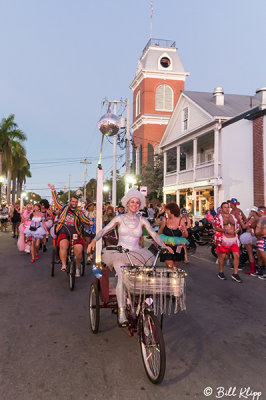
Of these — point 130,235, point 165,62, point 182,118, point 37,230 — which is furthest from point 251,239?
point 165,62

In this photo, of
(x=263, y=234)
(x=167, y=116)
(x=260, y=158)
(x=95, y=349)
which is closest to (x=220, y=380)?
(x=95, y=349)

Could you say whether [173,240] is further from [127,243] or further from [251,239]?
[127,243]

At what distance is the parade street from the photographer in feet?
10.3

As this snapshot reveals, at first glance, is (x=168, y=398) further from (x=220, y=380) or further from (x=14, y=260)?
(x=14, y=260)

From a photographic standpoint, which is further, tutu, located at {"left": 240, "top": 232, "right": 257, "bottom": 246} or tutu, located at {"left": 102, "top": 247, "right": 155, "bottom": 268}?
tutu, located at {"left": 240, "top": 232, "right": 257, "bottom": 246}

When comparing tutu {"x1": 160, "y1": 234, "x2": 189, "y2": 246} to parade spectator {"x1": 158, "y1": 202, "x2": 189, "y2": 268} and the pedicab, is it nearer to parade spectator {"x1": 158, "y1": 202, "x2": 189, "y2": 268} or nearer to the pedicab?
parade spectator {"x1": 158, "y1": 202, "x2": 189, "y2": 268}

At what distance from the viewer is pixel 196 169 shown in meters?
23.9

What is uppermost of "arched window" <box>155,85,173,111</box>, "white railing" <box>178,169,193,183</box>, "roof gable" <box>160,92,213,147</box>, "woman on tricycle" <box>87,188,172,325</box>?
"arched window" <box>155,85,173,111</box>

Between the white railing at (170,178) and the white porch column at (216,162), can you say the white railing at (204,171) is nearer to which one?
the white porch column at (216,162)

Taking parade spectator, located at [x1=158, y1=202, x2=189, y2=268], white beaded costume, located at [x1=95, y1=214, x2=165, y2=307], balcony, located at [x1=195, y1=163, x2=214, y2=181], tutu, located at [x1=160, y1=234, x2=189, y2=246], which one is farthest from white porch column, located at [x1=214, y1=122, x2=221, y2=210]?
white beaded costume, located at [x1=95, y1=214, x2=165, y2=307]

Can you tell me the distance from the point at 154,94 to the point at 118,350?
123 ft

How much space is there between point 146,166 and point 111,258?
31091 mm

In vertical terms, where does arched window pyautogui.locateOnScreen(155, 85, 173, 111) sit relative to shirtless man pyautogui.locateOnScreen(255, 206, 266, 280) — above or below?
above

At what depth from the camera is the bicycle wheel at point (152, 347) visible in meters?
3.09
